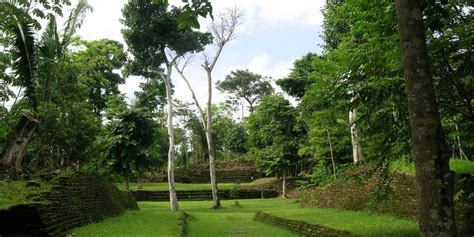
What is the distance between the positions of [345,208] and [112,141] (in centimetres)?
1123

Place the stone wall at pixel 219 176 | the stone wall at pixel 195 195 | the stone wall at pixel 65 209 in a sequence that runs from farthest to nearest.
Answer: the stone wall at pixel 219 176, the stone wall at pixel 195 195, the stone wall at pixel 65 209

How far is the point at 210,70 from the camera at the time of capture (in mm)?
23969

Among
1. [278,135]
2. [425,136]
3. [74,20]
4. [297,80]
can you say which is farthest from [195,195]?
[425,136]

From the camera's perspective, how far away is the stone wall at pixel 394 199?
8188mm

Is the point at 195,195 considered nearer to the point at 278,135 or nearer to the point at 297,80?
the point at 278,135

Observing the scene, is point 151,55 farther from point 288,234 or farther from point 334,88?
point 334,88

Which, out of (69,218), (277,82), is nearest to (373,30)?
(69,218)

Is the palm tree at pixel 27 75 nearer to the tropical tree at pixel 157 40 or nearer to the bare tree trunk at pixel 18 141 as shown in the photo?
the bare tree trunk at pixel 18 141

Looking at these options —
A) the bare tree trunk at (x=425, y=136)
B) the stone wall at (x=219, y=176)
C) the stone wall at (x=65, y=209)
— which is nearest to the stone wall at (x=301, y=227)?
the stone wall at (x=65, y=209)

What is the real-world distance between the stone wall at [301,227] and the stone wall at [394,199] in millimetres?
1068

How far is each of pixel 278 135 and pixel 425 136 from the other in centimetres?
2736

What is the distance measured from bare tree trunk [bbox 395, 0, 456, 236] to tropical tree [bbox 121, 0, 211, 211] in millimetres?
17138

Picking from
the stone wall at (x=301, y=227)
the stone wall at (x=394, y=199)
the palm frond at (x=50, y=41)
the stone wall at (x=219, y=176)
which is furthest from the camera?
the stone wall at (x=219, y=176)

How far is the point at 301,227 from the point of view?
38.5ft
